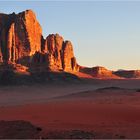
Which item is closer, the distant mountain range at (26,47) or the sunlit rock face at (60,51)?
the distant mountain range at (26,47)

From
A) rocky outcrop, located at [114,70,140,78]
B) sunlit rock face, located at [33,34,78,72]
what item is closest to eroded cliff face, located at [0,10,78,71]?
sunlit rock face, located at [33,34,78,72]

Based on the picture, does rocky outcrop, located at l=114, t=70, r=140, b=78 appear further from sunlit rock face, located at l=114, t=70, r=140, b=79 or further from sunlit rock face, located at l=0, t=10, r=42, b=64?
sunlit rock face, located at l=0, t=10, r=42, b=64

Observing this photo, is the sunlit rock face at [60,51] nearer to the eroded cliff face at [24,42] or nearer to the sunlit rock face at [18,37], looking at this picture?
the eroded cliff face at [24,42]

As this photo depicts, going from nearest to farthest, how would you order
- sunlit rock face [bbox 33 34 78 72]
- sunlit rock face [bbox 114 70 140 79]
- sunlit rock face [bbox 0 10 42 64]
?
sunlit rock face [bbox 0 10 42 64] < sunlit rock face [bbox 33 34 78 72] < sunlit rock face [bbox 114 70 140 79]

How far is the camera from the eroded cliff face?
270 feet

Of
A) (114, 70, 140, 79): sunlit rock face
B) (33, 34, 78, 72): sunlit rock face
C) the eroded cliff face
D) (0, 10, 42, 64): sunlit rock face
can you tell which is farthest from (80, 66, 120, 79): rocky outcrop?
(0, 10, 42, 64): sunlit rock face

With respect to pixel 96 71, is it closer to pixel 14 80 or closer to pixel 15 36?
pixel 15 36

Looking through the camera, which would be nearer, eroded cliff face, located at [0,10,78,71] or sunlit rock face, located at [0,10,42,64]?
eroded cliff face, located at [0,10,78,71]

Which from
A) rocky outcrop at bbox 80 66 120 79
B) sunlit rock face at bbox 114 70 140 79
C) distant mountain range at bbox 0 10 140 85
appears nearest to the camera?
distant mountain range at bbox 0 10 140 85

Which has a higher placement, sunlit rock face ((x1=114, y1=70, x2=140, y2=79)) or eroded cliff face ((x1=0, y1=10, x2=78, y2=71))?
eroded cliff face ((x1=0, y1=10, x2=78, y2=71))

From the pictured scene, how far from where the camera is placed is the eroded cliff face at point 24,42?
270 ft

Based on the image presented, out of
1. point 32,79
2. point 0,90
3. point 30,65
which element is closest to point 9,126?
point 0,90

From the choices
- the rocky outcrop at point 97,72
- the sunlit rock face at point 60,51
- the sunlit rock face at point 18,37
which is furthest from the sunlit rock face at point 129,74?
the sunlit rock face at point 18,37

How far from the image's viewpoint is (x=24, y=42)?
8500 cm
